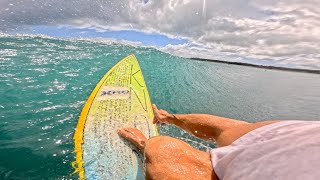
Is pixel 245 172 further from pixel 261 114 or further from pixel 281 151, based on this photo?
pixel 261 114

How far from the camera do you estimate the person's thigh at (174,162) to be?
1.92 metres

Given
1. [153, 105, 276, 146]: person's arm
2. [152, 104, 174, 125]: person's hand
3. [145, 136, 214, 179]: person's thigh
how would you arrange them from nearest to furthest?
[145, 136, 214, 179]: person's thigh, [153, 105, 276, 146]: person's arm, [152, 104, 174, 125]: person's hand

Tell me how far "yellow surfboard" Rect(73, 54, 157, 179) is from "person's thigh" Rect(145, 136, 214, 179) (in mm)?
876

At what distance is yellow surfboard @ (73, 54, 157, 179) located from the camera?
334 cm

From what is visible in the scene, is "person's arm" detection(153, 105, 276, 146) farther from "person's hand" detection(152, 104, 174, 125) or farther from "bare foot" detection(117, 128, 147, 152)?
"bare foot" detection(117, 128, 147, 152)

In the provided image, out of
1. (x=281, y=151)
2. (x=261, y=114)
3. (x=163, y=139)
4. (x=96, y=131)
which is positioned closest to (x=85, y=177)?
(x=96, y=131)

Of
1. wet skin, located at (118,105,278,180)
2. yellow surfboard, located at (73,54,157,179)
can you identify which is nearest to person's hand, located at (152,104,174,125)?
yellow surfboard, located at (73,54,157,179)

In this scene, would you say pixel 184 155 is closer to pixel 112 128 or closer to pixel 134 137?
pixel 134 137

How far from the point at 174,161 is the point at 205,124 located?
1120 millimetres

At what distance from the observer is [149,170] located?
2092 millimetres

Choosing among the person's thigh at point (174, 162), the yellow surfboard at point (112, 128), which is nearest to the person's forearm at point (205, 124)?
the person's thigh at point (174, 162)

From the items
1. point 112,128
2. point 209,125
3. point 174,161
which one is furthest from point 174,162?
point 112,128

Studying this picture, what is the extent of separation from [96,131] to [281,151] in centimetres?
359

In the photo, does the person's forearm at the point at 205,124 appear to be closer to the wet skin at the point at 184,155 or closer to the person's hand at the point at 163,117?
the wet skin at the point at 184,155
